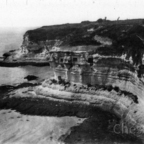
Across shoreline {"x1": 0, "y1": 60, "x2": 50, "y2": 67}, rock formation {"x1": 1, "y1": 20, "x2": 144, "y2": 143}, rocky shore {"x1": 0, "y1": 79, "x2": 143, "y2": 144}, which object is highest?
rock formation {"x1": 1, "y1": 20, "x2": 144, "y2": 143}

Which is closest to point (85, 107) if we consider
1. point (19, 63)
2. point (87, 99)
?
point (87, 99)

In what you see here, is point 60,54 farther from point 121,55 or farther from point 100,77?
point 121,55

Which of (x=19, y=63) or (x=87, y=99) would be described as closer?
(x=87, y=99)

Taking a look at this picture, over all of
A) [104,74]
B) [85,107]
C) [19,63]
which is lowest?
[19,63]

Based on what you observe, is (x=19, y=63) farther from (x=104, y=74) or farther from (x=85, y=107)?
(x=104, y=74)

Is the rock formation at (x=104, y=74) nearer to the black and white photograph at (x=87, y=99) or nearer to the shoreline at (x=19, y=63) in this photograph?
the black and white photograph at (x=87, y=99)

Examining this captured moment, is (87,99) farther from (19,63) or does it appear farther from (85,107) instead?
(19,63)

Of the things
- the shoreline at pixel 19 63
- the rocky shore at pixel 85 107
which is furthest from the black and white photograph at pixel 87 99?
the shoreline at pixel 19 63

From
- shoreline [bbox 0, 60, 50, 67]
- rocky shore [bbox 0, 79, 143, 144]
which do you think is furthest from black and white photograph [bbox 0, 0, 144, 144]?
A: shoreline [bbox 0, 60, 50, 67]

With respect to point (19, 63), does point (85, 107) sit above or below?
above

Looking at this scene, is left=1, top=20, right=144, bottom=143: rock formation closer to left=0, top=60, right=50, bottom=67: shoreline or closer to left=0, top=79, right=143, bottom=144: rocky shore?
left=0, top=79, right=143, bottom=144: rocky shore

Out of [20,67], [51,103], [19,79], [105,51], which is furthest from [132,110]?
[20,67]
